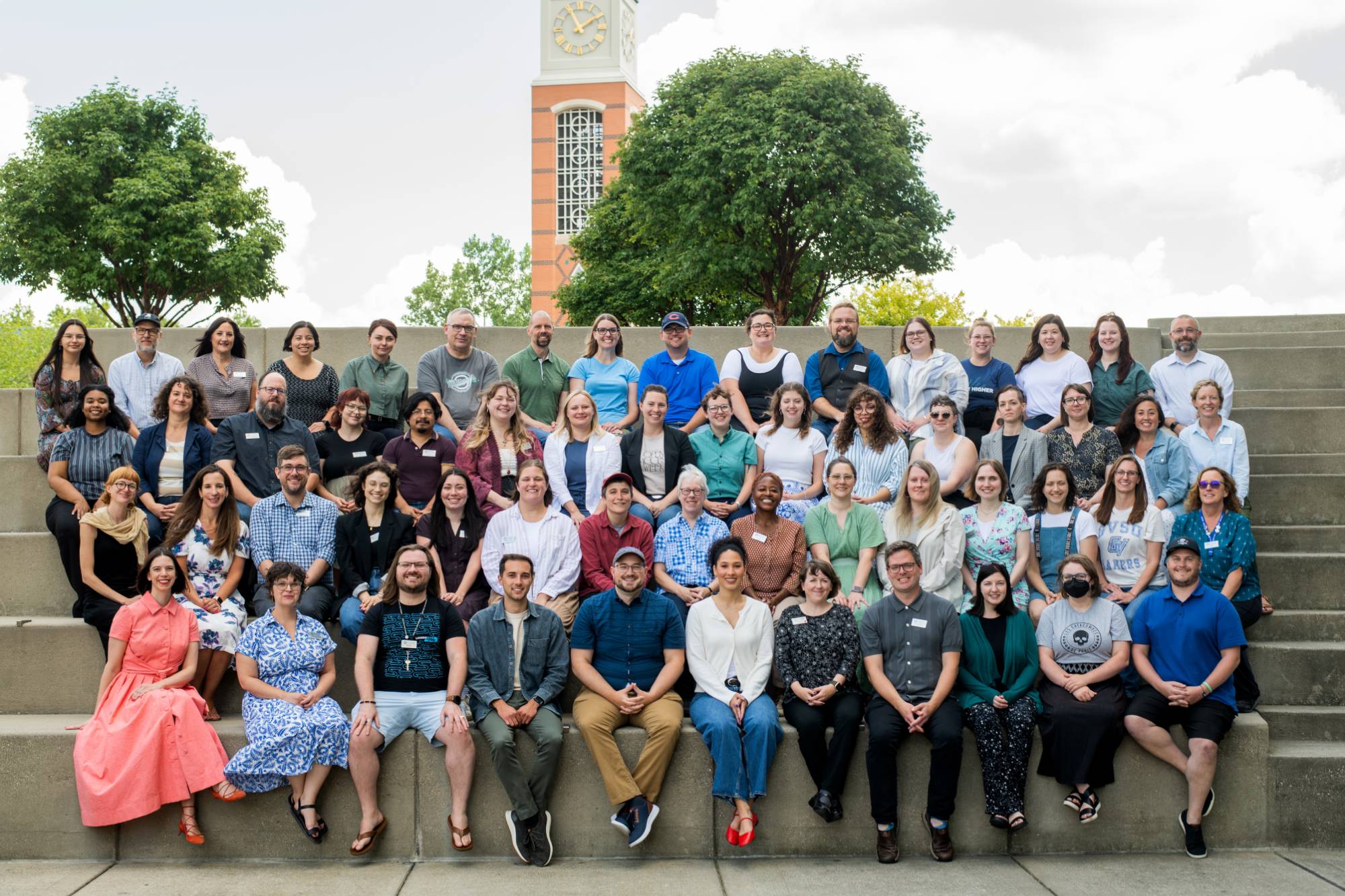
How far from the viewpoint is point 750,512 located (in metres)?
8.06

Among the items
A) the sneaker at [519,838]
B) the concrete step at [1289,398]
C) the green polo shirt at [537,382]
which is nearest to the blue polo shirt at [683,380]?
the green polo shirt at [537,382]

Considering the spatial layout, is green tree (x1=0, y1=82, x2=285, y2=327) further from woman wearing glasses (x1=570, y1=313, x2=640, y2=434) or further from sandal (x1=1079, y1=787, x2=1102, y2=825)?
sandal (x1=1079, y1=787, x2=1102, y2=825)

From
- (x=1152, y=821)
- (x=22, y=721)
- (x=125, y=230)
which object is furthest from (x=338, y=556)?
(x=125, y=230)

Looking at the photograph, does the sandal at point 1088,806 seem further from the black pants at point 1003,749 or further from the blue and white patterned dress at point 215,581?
the blue and white patterned dress at point 215,581

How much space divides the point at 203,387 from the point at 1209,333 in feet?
33.2

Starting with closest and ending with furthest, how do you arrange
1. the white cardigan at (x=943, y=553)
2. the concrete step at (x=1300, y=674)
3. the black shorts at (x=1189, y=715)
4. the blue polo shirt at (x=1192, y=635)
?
1. the black shorts at (x=1189, y=715)
2. the blue polo shirt at (x=1192, y=635)
3. the white cardigan at (x=943, y=553)
4. the concrete step at (x=1300, y=674)

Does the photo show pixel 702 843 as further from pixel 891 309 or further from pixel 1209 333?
pixel 891 309

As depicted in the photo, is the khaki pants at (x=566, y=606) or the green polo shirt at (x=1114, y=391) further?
the green polo shirt at (x=1114, y=391)

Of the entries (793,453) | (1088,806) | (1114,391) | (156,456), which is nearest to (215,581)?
(156,456)

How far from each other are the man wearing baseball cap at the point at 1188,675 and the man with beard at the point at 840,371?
277 cm

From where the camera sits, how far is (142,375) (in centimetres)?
884

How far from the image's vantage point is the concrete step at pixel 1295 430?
985 centimetres

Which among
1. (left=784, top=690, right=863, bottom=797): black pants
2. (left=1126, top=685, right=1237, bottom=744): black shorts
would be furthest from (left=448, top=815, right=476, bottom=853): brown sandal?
(left=1126, top=685, right=1237, bottom=744): black shorts

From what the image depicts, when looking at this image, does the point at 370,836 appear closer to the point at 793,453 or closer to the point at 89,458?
the point at 89,458
